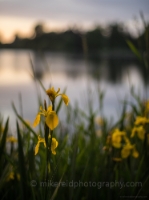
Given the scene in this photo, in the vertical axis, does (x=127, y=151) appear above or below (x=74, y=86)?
below

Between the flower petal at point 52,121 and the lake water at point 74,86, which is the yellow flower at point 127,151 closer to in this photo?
the lake water at point 74,86

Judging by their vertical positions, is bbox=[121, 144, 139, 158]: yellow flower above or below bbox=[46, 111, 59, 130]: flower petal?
below

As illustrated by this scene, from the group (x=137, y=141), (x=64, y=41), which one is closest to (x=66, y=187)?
(x=137, y=141)

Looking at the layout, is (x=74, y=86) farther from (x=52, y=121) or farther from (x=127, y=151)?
(x=52, y=121)

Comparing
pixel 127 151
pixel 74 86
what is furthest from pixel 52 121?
pixel 74 86

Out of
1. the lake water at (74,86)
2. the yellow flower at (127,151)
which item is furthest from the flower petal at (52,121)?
the yellow flower at (127,151)

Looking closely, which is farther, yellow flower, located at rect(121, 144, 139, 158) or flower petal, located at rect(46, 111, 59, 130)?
yellow flower, located at rect(121, 144, 139, 158)

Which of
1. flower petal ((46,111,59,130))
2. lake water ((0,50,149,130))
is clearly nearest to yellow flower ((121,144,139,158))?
lake water ((0,50,149,130))

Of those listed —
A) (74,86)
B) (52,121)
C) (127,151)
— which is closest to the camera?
(52,121)

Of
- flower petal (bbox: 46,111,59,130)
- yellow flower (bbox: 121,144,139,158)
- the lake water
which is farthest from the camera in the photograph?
the lake water

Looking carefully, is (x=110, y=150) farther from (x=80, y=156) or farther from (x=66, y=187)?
(x=66, y=187)

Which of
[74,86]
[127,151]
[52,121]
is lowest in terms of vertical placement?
[127,151]

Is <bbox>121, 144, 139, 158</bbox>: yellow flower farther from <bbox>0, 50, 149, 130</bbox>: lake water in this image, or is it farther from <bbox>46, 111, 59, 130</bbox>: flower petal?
Answer: <bbox>46, 111, 59, 130</bbox>: flower petal

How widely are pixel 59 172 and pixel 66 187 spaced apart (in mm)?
74
